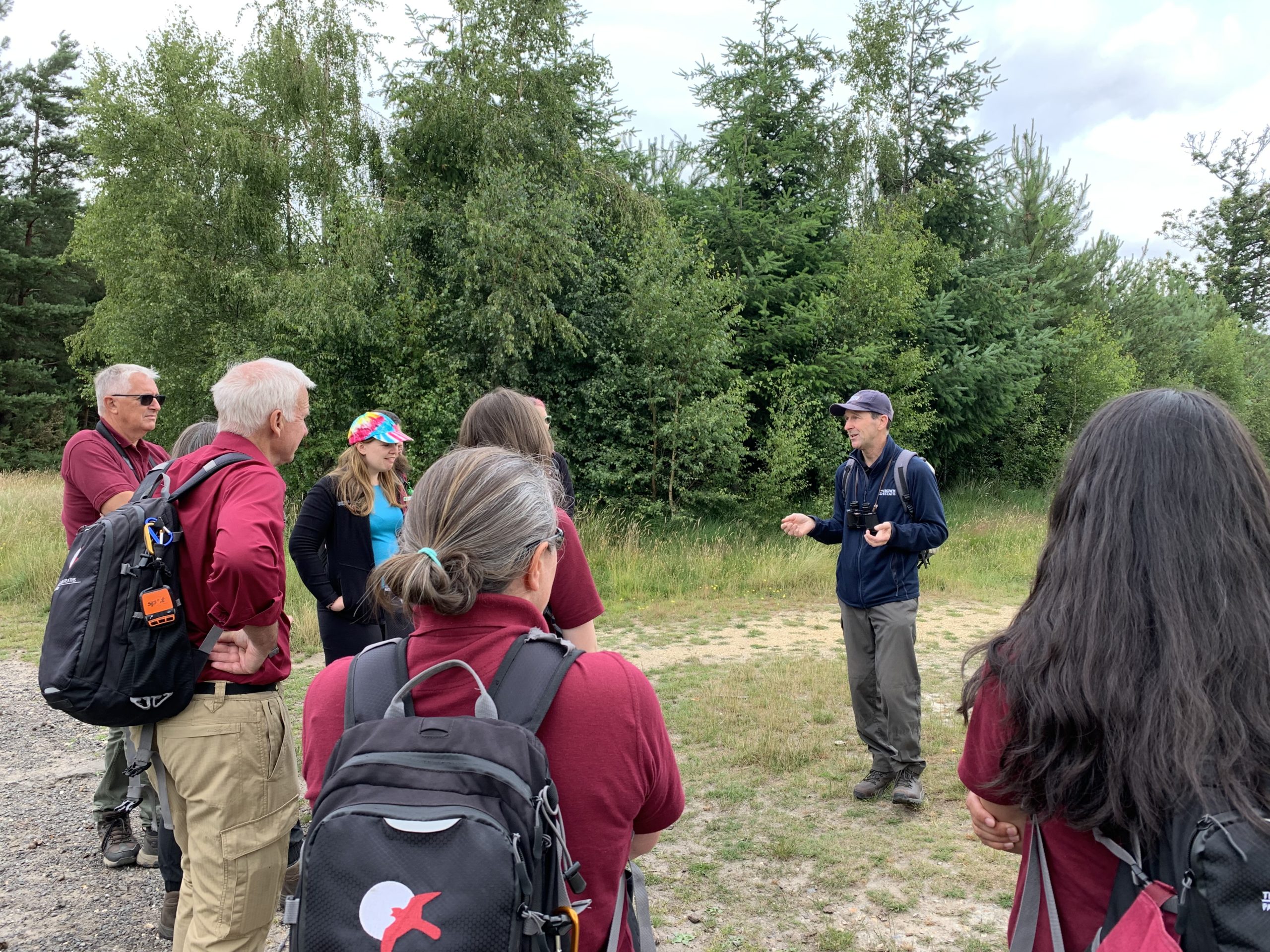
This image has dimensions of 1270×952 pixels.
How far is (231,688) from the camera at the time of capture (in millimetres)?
2559

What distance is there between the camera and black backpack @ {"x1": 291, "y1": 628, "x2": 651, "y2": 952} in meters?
1.20

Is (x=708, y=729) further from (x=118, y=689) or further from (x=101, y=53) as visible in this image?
(x=101, y=53)

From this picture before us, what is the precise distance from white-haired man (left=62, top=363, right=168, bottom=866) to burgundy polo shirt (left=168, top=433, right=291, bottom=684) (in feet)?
5.53

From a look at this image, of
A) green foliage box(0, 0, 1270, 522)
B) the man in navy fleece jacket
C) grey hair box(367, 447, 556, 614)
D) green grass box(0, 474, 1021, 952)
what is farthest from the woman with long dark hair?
green foliage box(0, 0, 1270, 522)

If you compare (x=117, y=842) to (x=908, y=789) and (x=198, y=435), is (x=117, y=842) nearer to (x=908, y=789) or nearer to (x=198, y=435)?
(x=198, y=435)

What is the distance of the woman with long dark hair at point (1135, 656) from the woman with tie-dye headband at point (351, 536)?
10.7 ft

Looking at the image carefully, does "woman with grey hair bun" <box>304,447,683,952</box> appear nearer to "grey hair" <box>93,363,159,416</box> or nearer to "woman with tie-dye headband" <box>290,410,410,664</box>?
"woman with tie-dye headband" <box>290,410,410,664</box>

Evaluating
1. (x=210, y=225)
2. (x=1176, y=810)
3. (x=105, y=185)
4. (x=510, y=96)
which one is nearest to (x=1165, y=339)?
(x=510, y=96)

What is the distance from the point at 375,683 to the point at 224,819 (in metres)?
1.40

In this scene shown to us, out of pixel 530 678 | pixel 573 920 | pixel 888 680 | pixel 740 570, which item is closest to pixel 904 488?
pixel 888 680

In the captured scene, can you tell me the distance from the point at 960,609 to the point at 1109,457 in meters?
9.28

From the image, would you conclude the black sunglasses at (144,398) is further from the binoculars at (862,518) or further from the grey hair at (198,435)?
the binoculars at (862,518)

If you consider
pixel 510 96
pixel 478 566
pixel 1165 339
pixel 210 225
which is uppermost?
pixel 510 96

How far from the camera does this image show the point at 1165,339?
2923 centimetres
